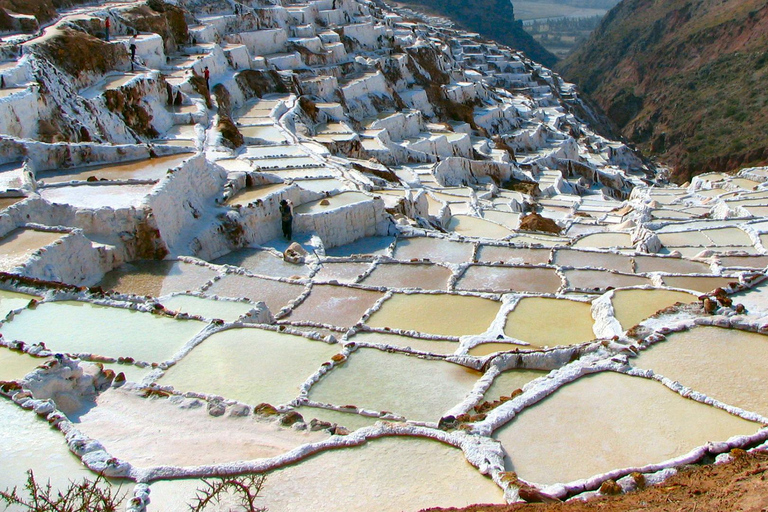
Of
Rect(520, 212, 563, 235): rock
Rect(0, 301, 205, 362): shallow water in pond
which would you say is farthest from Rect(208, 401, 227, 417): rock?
Rect(520, 212, 563, 235): rock

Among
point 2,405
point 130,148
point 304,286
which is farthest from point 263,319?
point 130,148

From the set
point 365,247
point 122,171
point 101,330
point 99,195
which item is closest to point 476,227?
point 365,247

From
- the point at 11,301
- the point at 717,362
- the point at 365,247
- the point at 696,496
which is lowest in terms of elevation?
the point at 365,247

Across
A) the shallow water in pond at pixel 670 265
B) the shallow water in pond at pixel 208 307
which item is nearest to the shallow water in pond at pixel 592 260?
the shallow water in pond at pixel 670 265

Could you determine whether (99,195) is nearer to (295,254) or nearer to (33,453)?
(295,254)

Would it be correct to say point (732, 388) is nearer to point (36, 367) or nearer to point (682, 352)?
point (682, 352)

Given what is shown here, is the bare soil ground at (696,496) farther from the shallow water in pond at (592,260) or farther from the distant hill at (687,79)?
the distant hill at (687,79)

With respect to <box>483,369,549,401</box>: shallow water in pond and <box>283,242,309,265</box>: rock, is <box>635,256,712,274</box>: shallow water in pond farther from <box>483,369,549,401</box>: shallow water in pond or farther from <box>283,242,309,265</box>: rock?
<box>283,242,309,265</box>: rock
